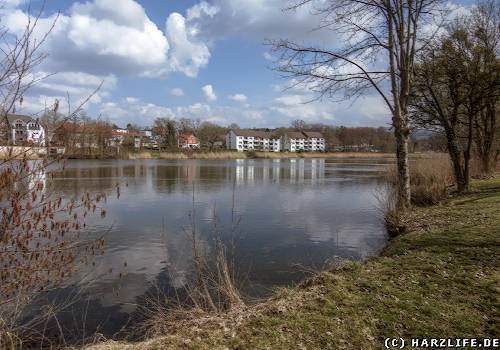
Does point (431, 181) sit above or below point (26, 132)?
below

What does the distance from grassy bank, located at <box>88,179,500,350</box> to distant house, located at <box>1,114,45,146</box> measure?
269cm

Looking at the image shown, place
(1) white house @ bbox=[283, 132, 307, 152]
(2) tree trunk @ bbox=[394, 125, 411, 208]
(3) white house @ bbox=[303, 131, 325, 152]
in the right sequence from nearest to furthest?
(2) tree trunk @ bbox=[394, 125, 411, 208]
(1) white house @ bbox=[283, 132, 307, 152]
(3) white house @ bbox=[303, 131, 325, 152]

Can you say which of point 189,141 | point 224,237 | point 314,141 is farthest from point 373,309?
point 314,141

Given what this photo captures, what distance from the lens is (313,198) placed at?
54.9 feet

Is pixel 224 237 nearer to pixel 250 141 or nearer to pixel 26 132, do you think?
pixel 26 132

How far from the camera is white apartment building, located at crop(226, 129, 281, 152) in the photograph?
119m

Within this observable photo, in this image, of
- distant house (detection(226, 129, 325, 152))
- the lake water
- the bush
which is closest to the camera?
the lake water

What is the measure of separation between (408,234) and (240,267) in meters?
4.18

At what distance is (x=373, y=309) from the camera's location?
396 centimetres

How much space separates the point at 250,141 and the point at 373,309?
122374mm

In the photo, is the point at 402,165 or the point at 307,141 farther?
the point at 307,141

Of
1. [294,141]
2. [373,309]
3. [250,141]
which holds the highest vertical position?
[294,141]

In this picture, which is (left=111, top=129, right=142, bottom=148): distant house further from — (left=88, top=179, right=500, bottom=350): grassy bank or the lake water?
(left=88, top=179, right=500, bottom=350): grassy bank

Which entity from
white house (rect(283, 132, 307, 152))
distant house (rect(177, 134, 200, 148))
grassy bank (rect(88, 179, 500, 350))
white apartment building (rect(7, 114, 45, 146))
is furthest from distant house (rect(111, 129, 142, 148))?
white house (rect(283, 132, 307, 152))
